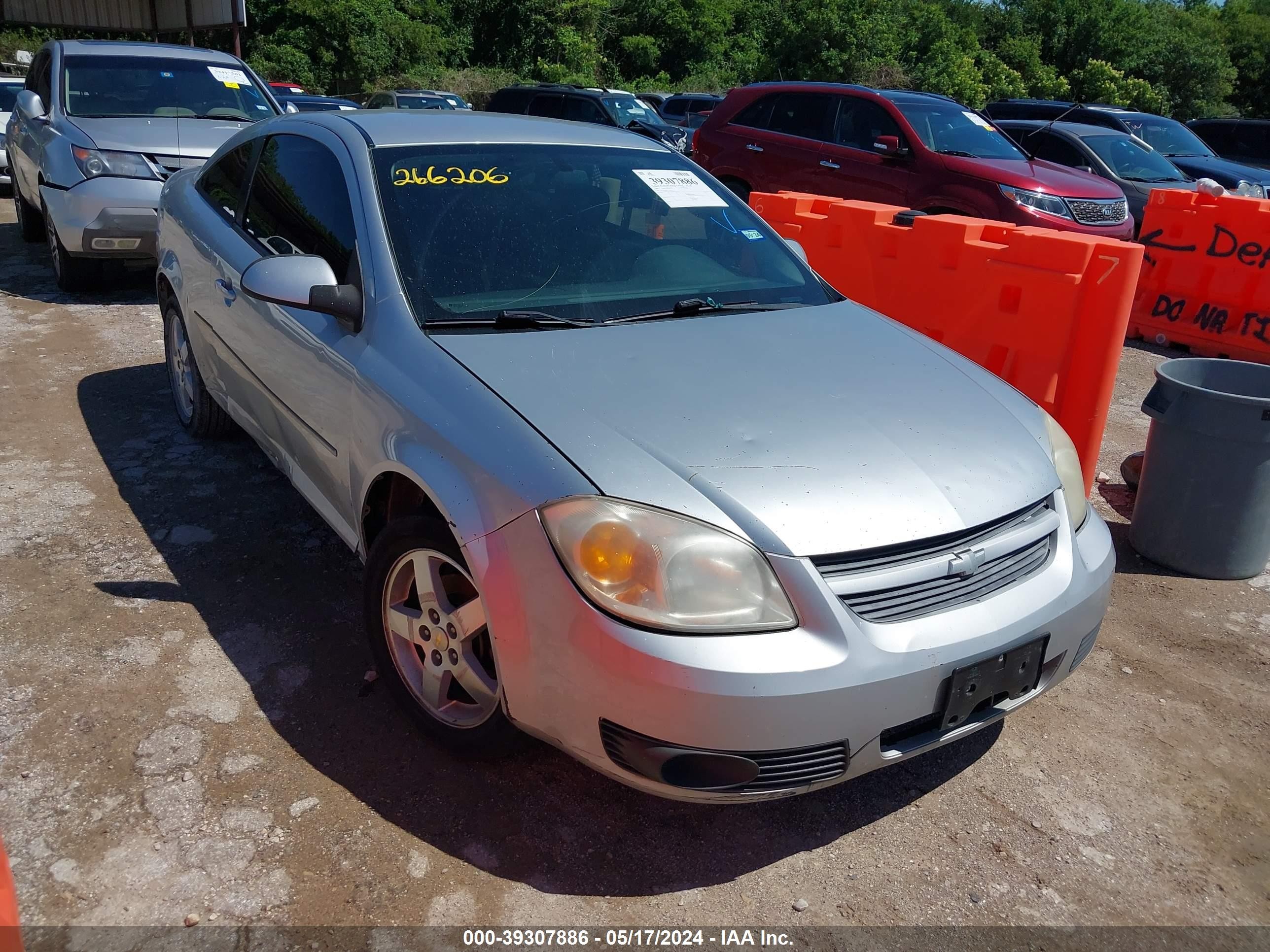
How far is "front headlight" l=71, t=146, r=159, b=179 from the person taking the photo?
7.24m

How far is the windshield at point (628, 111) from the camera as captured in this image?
1608 cm

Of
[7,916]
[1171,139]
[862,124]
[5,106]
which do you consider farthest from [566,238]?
[5,106]

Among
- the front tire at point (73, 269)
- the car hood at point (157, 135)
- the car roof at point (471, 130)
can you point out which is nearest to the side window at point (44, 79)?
the car hood at point (157, 135)

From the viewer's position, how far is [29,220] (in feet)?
31.4

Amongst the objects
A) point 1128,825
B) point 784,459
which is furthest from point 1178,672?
point 784,459

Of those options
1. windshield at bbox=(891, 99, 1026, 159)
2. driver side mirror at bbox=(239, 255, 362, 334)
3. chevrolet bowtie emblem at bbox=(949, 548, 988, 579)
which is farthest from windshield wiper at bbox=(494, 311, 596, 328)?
windshield at bbox=(891, 99, 1026, 159)

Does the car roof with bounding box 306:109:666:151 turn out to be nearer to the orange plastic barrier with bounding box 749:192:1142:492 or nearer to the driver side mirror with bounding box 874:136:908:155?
the orange plastic barrier with bounding box 749:192:1142:492

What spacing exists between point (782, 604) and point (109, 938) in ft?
5.39

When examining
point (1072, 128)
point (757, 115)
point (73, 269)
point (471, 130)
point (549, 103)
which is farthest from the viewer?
point (549, 103)

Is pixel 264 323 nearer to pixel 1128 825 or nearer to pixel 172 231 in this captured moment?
pixel 172 231

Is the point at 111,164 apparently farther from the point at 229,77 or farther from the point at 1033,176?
the point at 1033,176

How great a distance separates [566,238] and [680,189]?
27.6 inches

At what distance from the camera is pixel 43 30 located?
33.8m

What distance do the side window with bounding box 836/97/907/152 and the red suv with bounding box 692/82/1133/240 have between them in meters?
0.01
